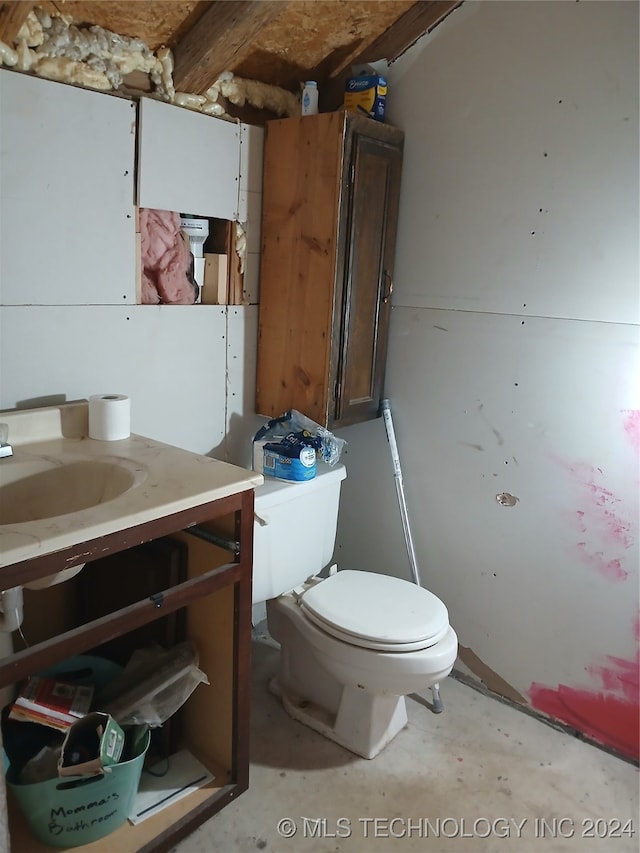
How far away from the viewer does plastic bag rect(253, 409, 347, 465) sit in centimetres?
185

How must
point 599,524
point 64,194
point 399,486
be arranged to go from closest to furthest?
point 64,194 → point 599,524 → point 399,486

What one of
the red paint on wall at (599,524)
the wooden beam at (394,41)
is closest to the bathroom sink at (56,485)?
the red paint on wall at (599,524)

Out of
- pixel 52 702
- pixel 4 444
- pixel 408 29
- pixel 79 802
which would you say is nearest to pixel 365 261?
pixel 408 29

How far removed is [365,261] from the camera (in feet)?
6.28

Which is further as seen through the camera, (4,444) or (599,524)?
(599,524)

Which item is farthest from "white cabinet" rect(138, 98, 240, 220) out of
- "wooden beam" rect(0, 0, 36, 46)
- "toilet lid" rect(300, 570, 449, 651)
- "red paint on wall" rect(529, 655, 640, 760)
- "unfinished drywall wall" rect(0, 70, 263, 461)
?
"red paint on wall" rect(529, 655, 640, 760)

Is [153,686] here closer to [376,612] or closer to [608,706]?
[376,612]

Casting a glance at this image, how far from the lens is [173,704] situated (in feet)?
4.87

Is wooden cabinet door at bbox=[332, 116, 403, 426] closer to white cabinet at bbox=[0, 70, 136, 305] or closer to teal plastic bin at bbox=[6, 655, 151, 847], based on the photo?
white cabinet at bbox=[0, 70, 136, 305]

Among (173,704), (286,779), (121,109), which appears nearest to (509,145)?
(121,109)

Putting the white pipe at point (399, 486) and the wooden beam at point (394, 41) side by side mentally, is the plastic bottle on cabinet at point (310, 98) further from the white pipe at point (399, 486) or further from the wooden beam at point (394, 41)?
the white pipe at point (399, 486)

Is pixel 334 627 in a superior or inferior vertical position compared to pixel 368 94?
inferior

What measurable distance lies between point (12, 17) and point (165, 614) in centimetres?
126

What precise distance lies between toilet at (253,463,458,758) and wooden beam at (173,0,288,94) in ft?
3.58
